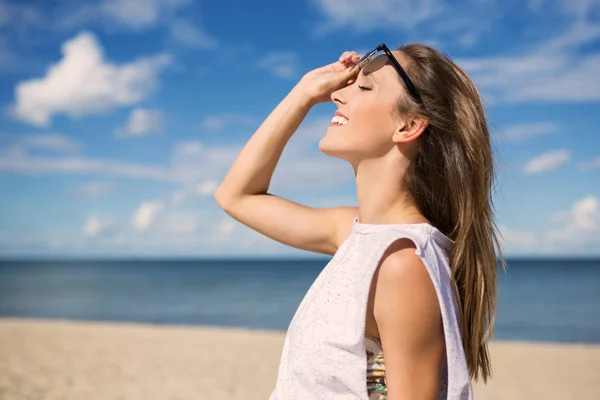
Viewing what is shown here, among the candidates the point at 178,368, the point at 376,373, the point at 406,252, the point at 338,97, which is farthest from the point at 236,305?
the point at 406,252

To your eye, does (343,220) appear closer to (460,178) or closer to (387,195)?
(387,195)

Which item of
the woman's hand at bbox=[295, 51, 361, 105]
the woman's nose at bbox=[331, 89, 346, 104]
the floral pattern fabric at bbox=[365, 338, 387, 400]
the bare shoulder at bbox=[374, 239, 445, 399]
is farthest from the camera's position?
the woman's hand at bbox=[295, 51, 361, 105]

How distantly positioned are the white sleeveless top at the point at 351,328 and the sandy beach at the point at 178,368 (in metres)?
6.61

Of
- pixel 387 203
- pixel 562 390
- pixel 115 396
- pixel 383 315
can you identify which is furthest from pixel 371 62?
pixel 562 390

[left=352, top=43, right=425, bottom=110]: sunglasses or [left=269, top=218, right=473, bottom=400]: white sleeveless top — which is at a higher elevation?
[left=352, top=43, right=425, bottom=110]: sunglasses

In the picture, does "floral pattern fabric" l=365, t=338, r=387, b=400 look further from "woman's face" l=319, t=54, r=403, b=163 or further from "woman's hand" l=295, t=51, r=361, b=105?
"woman's hand" l=295, t=51, r=361, b=105

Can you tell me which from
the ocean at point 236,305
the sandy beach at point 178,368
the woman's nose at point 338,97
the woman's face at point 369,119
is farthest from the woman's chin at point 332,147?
the ocean at point 236,305

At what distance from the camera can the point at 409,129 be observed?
6.79 ft

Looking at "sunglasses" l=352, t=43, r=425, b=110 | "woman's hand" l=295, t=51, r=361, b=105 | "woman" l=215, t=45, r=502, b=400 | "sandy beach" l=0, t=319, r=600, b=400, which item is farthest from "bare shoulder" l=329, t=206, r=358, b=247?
"sandy beach" l=0, t=319, r=600, b=400

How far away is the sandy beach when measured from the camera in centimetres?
873

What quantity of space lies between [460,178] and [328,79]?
69 centimetres

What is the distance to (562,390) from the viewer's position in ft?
30.1

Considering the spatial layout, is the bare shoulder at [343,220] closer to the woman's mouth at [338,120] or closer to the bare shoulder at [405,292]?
the woman's mouth at [338,120]

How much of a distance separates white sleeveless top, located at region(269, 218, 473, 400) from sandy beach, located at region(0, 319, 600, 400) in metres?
6.61
